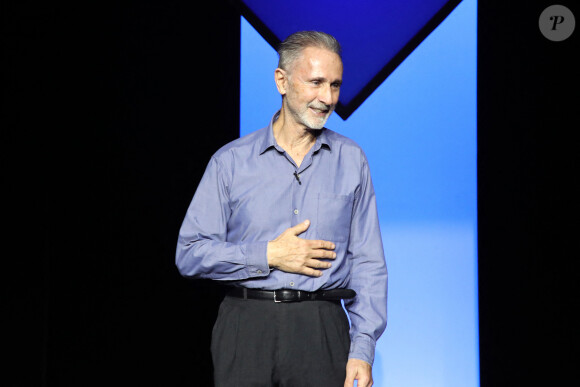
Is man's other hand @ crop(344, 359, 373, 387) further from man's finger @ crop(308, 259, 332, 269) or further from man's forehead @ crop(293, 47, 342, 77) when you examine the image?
man's forehead @ crop(293, 47, 342, 77)

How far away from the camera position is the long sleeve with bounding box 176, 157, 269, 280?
195 cm

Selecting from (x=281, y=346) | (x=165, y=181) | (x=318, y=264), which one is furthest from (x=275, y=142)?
(x=165, y=181)

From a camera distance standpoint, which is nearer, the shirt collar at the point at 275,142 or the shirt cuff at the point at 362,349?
the shirt cuff at the point at 362,349

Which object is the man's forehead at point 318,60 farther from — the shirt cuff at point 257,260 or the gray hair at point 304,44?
the shirt cuff at point 257,260

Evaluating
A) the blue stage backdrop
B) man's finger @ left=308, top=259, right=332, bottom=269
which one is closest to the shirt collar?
man's finger @ left=308, top=259, right=332, bottom=269

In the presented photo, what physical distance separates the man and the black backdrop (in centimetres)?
60

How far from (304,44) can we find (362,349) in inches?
34.4

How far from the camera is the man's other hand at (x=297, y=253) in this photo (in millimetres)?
1924
